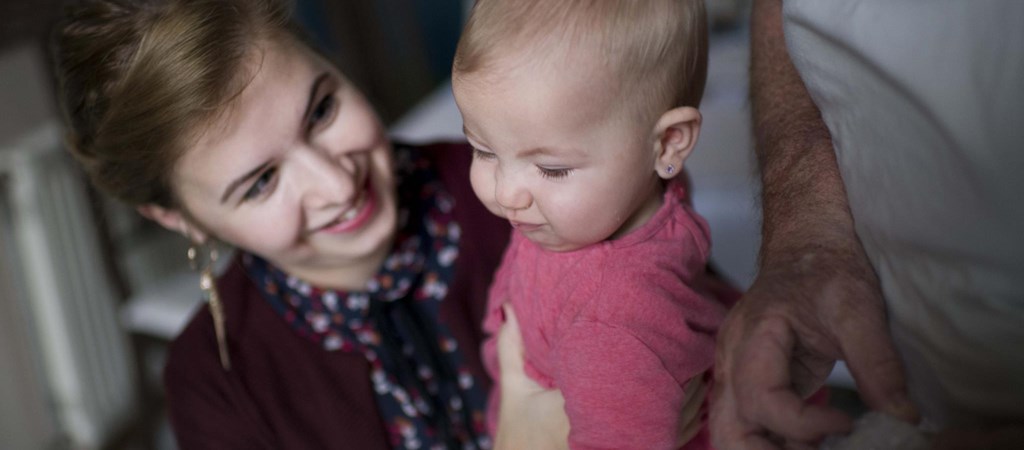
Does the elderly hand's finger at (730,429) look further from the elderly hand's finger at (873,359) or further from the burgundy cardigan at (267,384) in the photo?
the burgundy cardigan at (267,384)

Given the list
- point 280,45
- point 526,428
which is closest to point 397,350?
point 526,428

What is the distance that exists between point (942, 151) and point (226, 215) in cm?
83

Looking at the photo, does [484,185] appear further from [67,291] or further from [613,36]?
[67,291]

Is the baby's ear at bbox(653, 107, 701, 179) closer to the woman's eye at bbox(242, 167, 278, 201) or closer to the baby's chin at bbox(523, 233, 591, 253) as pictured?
the baby's chin at bbox(523, 233, 591, 253)

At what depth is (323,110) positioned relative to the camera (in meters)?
1.17

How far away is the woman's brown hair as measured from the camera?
1076 mm

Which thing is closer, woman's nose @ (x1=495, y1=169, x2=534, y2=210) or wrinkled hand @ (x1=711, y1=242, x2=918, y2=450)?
wrinkled hand @ (x1=711, y1=242, x2=918, y2=450)

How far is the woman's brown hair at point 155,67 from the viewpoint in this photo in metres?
1.08

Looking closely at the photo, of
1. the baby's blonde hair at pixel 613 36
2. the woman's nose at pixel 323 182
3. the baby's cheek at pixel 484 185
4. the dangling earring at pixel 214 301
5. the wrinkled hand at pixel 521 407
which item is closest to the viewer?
the baby's blonde hair at pixel 613 36

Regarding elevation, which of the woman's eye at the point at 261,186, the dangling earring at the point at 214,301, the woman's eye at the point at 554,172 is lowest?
the dangling earring at the point at 214,301

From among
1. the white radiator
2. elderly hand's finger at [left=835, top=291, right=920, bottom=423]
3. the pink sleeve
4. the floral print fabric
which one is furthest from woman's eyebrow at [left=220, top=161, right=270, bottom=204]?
the white radiator

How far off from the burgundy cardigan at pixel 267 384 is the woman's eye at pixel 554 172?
56cm

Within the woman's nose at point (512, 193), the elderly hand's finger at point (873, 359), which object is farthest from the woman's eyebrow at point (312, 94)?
the elderly hand's finger at point (873, 359)

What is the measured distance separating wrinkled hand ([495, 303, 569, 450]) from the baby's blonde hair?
35 centimetres
